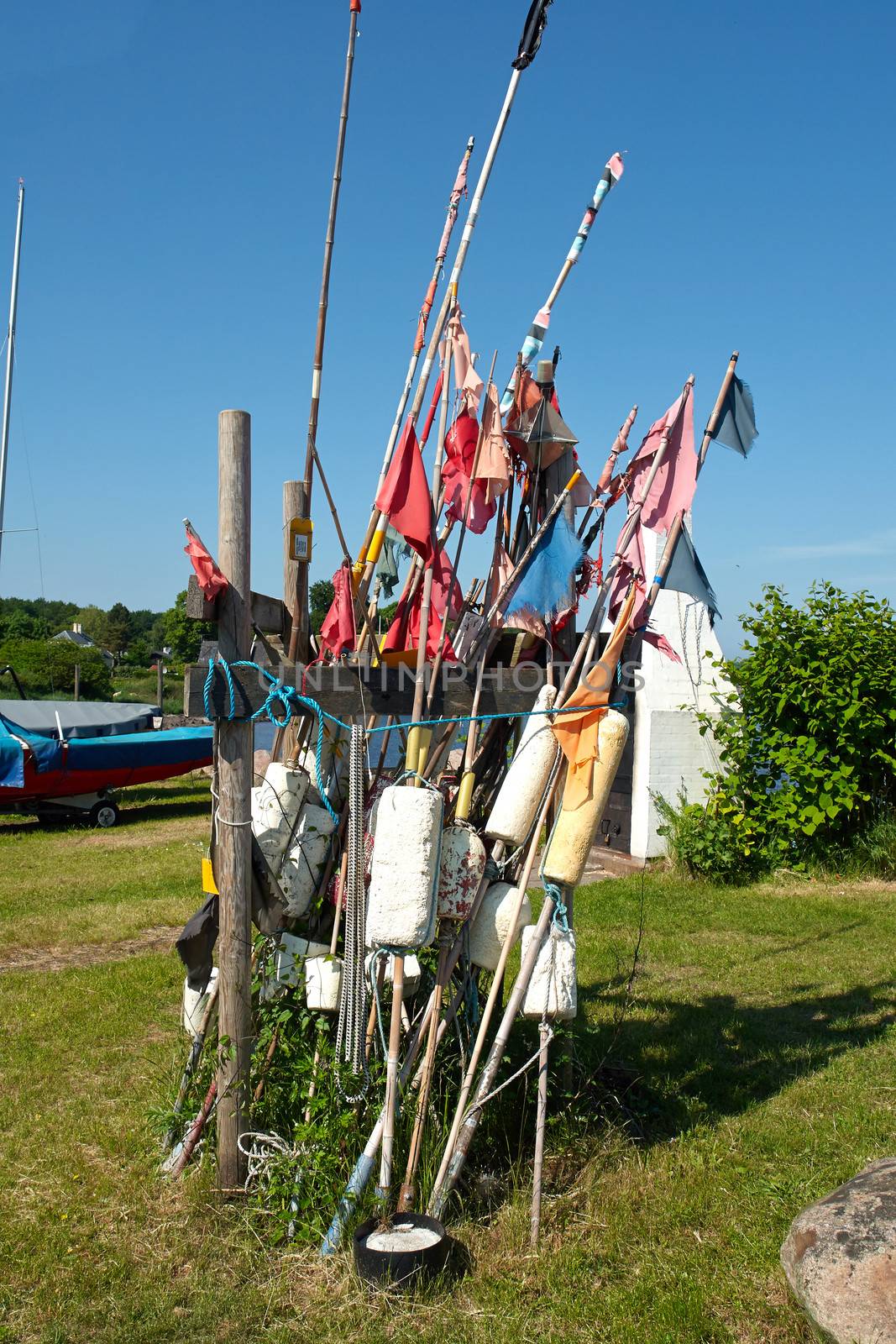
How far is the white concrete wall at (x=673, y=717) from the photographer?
31.8 ft

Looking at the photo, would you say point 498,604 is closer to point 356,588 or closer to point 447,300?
point 356,588

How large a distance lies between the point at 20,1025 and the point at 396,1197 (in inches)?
120

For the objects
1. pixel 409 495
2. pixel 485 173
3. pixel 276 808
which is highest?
pixel 485 173

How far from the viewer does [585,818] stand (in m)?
3.58

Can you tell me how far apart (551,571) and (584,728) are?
1.95ft

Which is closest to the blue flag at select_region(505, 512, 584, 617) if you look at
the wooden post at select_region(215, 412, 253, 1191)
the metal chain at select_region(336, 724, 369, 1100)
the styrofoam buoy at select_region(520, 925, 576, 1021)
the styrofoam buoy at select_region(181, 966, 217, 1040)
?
the metal chain at select_region(336, 724, 369, 1100)

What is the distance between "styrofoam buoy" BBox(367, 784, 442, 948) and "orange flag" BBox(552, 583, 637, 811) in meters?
0.53

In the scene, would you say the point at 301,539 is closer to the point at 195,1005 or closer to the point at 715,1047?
the point at 195,1005

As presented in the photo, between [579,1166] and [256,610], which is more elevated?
[256,610]

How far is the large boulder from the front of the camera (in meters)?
2.75

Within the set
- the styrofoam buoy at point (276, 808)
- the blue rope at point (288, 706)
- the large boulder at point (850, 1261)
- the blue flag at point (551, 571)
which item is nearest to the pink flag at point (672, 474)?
the blue flag at point (551, 571)

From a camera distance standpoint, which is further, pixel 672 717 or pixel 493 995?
pixel 672 717

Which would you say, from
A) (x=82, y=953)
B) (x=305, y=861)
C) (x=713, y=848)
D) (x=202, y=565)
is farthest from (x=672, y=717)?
(x=202, y=565)

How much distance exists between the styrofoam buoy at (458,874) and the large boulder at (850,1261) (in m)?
1.38
